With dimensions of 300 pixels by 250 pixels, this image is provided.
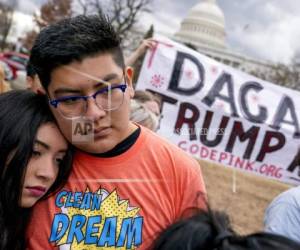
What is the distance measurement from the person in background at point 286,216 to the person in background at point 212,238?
1.12 metres

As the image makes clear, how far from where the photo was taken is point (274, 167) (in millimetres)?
5582

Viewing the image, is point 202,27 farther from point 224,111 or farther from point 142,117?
point 142,117

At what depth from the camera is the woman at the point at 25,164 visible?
165 cm

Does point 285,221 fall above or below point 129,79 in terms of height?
below

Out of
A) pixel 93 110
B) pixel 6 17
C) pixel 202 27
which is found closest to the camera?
pixel 93 110

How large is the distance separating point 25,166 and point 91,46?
1.61 feet

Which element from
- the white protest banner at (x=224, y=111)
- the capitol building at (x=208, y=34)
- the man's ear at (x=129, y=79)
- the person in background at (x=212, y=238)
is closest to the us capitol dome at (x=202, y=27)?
the capitol building at (x=208, y=34)

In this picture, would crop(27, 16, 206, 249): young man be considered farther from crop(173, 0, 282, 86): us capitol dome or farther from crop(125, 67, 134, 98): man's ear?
crop(173, 0, 282, 86): us capitol dome

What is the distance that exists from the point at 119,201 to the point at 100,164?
0.15 metres

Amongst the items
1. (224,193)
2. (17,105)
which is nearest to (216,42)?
(224,193)

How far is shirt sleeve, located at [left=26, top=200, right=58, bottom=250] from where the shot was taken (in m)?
1.62

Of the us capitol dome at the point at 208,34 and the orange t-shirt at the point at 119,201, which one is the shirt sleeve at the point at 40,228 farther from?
the us capitol dome at the point at 208,34

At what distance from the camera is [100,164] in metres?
1.68

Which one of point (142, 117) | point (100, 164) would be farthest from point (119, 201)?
point (142, 117)
